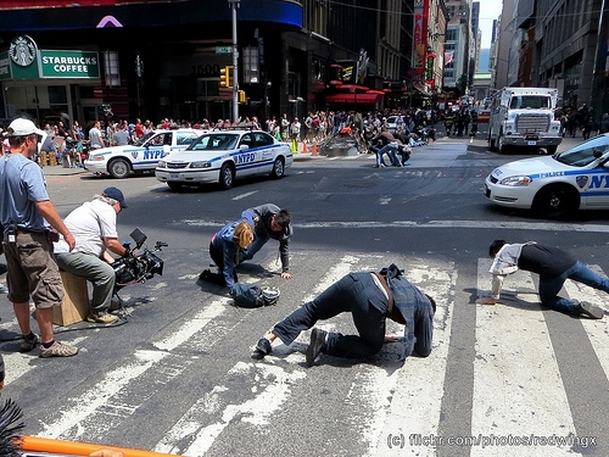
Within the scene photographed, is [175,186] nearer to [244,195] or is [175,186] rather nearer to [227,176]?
[227,176]

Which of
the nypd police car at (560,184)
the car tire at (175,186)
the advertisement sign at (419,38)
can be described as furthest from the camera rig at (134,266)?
the advertisement sign at (419,38)

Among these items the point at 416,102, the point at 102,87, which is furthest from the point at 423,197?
the point at 416,102

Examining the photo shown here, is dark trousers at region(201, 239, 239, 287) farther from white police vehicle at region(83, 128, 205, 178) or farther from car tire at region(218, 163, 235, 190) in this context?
white police vehicle at region(83, 128, 205, 178)

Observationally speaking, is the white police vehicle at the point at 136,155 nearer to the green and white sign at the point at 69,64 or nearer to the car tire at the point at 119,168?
the car tire at the point at 119,168

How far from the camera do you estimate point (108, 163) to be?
1858cm

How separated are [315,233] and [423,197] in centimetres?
449

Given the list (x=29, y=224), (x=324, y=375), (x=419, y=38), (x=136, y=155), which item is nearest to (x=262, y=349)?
(x=324, y=375)

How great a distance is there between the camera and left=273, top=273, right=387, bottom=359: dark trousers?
422 centimetres

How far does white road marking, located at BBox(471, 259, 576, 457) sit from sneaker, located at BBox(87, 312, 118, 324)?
3587mm

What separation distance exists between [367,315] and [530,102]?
2249 centimetres

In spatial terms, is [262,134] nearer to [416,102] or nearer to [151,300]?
[151,300]

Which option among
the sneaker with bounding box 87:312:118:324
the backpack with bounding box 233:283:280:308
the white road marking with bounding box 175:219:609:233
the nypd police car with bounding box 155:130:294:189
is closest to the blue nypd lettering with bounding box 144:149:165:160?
the nypd police car with bounding box 155:130:294:189

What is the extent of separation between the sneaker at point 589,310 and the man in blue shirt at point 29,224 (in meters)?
5.04

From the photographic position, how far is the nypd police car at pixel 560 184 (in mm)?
9828
